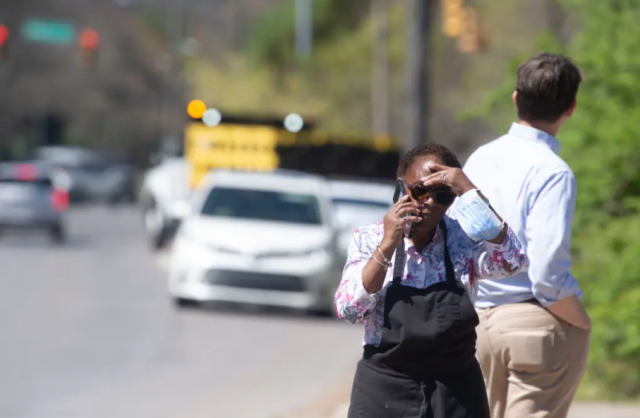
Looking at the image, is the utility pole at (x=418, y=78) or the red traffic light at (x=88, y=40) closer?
the utility pole at (x=418, y=78)

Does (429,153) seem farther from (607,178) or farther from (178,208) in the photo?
(178,208)

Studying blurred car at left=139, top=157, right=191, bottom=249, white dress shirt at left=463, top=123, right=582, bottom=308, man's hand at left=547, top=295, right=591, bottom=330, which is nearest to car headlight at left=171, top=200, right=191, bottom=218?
blurred car at left=139, top=157, right=191, bottom=249

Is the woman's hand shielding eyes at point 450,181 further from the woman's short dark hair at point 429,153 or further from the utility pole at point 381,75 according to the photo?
the utility pole at point 381,75

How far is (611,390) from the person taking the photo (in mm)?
9828

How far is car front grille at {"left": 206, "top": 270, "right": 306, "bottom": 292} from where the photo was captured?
14852 millimetres

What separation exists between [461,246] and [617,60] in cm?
594

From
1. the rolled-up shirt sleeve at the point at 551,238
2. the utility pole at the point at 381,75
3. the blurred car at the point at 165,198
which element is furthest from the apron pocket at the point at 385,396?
the utility pole at the point at 381,75

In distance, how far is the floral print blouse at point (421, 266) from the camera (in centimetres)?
396

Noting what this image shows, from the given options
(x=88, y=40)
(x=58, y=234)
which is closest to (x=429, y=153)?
(x=58, y=234)

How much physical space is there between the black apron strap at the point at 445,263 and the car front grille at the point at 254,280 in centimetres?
1084

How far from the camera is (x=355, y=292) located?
3.93 m

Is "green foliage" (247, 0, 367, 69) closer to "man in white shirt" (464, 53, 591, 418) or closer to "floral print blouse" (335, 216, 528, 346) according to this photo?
"man in white shirt" (464, 53, 591, 418)

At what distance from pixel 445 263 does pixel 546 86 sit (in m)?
0.92

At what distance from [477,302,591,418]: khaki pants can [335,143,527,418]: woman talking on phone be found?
2.11 ft
